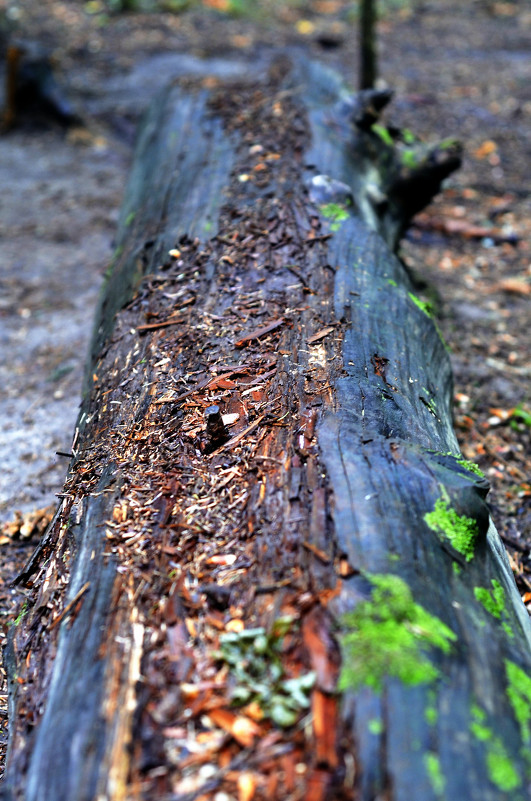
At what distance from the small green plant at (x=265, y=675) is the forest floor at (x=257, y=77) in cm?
152

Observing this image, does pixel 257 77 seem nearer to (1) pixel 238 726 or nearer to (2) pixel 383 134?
(2) pixel 383 134

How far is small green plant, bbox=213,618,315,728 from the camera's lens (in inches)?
55.1

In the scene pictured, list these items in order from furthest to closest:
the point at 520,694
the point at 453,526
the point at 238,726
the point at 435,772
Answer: the point at 453,526 → the point at 520,694 → the point at 238,726 → the point at 435,772

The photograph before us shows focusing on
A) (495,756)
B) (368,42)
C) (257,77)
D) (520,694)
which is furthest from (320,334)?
(368,42)

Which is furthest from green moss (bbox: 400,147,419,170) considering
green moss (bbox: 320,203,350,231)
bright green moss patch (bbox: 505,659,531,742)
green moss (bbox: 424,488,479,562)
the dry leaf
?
the dry leaf

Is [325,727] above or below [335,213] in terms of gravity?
below

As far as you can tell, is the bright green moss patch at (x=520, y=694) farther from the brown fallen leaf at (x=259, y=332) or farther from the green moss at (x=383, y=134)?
the green moss at (x=383, y=134)

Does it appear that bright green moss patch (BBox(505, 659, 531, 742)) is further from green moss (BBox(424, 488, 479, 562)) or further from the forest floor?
the forest floor

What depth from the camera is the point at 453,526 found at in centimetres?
181

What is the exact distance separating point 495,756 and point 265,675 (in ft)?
1.71

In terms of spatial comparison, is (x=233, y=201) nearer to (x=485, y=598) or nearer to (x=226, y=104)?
(x=226, y=104)

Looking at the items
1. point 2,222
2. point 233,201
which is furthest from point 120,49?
point 233,201

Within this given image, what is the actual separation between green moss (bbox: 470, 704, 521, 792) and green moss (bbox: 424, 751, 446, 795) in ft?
0.37

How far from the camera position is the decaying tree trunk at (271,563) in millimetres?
1356
